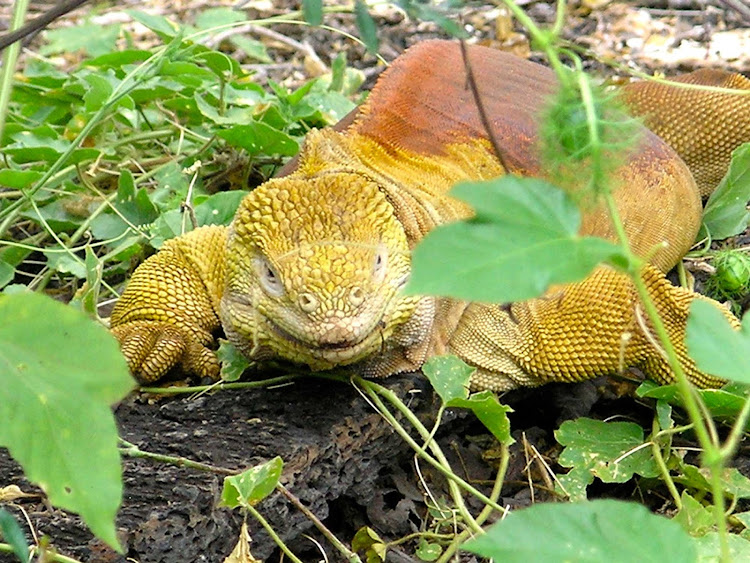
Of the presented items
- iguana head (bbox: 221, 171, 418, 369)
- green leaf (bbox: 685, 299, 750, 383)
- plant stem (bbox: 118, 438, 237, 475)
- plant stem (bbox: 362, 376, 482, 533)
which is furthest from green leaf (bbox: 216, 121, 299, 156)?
green leaf (bbox: 685, 299, 750, 383)

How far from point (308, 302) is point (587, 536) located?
152 cm

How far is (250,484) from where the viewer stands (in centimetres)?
231

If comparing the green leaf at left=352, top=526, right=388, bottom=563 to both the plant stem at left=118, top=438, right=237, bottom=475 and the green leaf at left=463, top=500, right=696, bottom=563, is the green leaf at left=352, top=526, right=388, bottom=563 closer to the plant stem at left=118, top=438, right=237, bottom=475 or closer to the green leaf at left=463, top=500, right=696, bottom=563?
the plant stem at left=118, top=438, right=237, bottom=475

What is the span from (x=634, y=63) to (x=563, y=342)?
3.38 meters

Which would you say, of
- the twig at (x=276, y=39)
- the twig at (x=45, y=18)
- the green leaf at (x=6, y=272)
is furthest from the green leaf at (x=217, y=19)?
the twig at (x=45, y=18)

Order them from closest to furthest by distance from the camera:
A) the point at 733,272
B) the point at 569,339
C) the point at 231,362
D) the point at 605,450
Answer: the point at 605,450, the point at 231,362, the point at 569,339, the point at 733,272

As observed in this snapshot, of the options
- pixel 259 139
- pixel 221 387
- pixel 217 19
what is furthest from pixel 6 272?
pixel 217 19

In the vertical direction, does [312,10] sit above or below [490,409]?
above

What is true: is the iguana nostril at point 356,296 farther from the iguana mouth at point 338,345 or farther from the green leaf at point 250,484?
the green leaf at point 250,484

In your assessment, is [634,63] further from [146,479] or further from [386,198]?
[146,479]

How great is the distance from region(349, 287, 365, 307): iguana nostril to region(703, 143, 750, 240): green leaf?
200 cm

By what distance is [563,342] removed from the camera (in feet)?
11.1

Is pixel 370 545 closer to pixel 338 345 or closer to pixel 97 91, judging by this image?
pixel 338 345

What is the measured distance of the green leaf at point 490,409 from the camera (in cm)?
279
